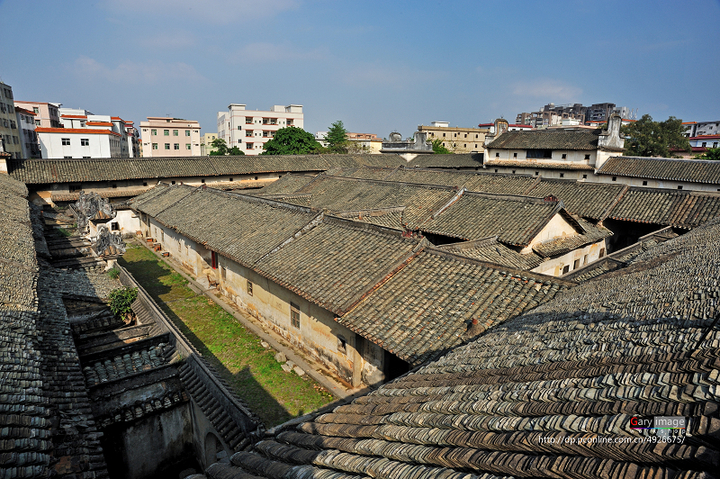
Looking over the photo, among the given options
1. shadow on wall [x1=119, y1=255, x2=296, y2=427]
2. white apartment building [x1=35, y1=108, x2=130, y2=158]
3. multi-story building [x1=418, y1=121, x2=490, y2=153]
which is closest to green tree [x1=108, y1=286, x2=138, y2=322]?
shadow on wall [x1=119, y1=255, x2=296, y2=427]

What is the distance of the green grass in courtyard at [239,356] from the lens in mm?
13133

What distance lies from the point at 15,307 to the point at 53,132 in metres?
61.2

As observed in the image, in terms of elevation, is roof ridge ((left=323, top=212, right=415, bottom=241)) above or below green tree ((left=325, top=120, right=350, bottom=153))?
below

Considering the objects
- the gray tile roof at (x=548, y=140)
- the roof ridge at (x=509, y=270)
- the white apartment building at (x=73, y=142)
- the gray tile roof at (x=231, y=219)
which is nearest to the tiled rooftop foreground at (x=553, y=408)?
the roof ridge at (x=509, y=270)

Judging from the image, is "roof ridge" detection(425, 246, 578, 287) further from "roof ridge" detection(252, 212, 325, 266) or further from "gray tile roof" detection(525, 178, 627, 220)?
"gray tile roof" detection(525, 178, 627, 220)

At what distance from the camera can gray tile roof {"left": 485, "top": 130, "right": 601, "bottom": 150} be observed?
133 ft

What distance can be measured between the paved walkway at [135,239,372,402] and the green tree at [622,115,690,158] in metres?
57.6

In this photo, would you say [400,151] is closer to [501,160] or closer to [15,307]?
[501,160]

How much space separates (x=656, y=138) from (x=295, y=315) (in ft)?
202

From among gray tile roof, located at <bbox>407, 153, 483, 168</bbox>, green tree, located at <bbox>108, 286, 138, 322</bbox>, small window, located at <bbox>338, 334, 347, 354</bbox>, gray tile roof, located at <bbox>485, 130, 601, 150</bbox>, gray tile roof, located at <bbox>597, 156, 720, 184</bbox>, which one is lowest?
small window, located at <bbox>338, 334, 347, 354</bbox>

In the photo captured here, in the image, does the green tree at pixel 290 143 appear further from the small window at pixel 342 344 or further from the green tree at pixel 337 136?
the small window at pixel 342 344

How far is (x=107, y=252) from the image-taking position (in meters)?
16.4

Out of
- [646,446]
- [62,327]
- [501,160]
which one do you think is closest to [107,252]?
[62,327]

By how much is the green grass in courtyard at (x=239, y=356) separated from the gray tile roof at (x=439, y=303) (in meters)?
3.50
